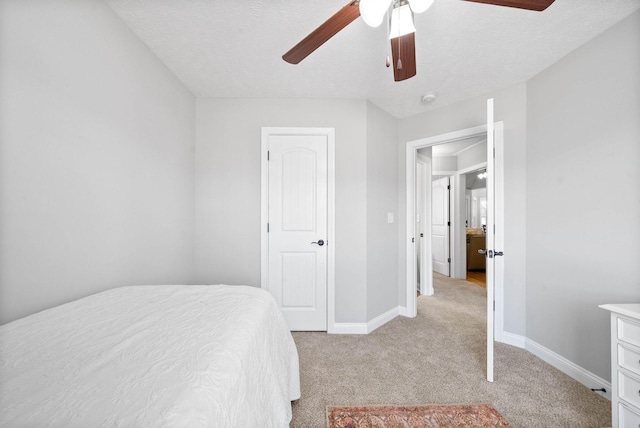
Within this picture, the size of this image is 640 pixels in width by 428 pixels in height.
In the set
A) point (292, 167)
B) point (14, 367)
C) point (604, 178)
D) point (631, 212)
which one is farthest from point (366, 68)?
point (14, 367)

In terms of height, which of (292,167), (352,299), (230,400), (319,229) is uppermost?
(292,167)

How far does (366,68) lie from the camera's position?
2012mm

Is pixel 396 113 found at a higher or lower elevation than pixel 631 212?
higher

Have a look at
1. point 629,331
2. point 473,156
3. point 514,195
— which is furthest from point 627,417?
point 473,156

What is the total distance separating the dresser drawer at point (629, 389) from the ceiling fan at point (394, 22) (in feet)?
5.63

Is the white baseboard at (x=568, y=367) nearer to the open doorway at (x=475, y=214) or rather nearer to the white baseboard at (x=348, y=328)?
the white baseboard at (x=348, y=328)

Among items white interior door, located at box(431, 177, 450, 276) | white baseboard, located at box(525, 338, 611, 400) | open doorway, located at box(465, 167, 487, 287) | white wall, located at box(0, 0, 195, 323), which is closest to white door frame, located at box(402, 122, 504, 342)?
white baseboard, located at box(525, 338, 611, 400)

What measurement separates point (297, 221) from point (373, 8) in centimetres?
185

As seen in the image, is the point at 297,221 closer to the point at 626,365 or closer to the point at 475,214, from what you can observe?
the point at 626,365

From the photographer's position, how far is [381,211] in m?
2.71

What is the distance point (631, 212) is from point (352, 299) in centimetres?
208

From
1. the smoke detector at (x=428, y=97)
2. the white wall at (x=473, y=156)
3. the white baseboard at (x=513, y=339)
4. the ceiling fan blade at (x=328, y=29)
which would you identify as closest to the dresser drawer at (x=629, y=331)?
the white baseboard at (x=513, y=339)

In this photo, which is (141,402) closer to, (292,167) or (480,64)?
(292,167)

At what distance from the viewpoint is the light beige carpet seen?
4.77 ft
